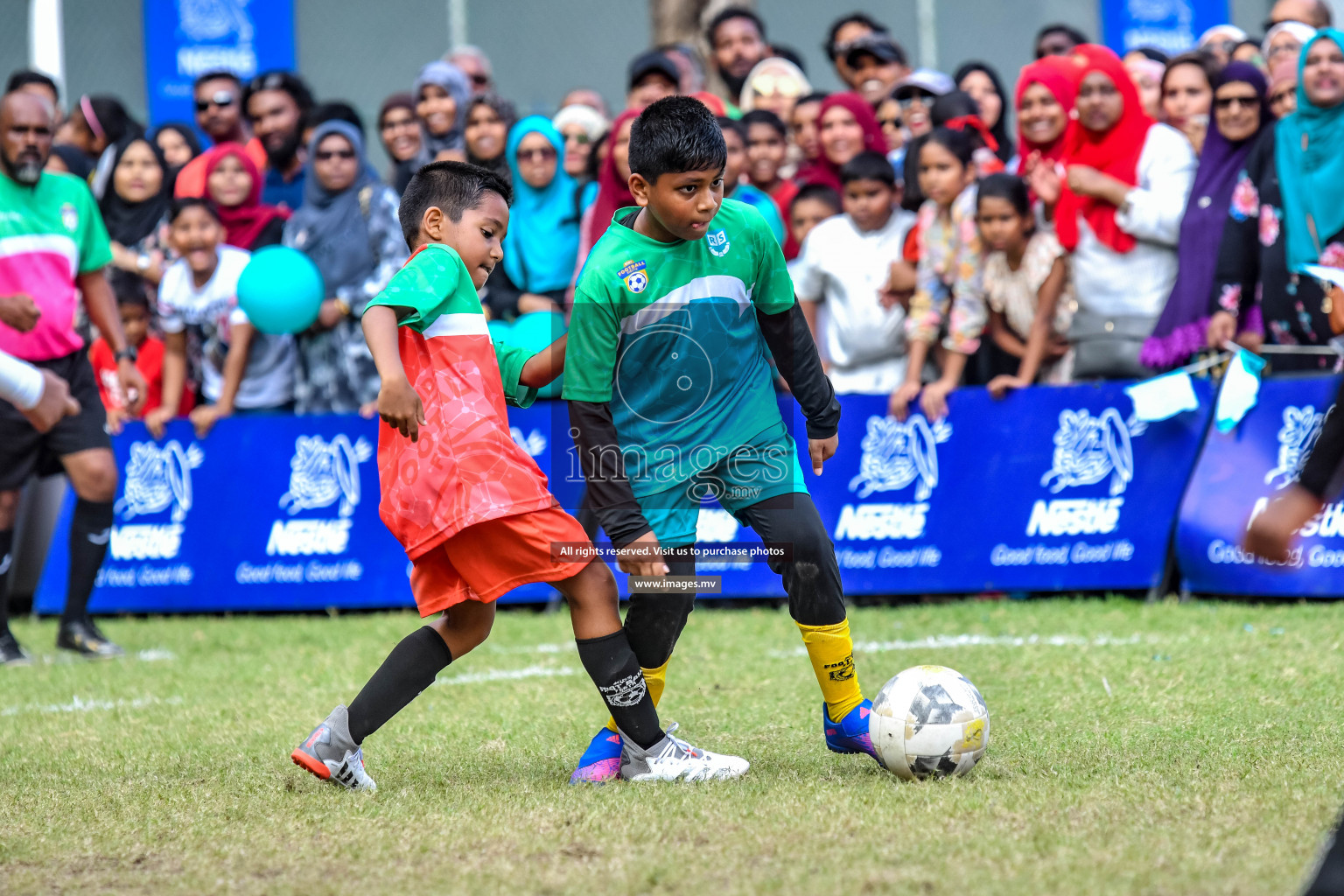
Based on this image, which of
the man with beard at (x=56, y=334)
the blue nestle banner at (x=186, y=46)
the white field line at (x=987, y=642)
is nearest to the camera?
the white field line at (x=987, y=642)

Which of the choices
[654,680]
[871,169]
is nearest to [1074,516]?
[871,169]

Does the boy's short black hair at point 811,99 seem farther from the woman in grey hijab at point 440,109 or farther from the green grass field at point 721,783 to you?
the green grass field at point 721,783

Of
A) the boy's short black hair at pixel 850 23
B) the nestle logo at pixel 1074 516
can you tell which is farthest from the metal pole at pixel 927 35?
the nestle logo at pixel 1074 516

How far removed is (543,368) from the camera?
4.29 metres

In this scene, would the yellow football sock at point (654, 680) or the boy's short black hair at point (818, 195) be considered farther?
the boy's short black hair at point (818, 195)

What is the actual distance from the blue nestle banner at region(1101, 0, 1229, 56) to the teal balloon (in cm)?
1036

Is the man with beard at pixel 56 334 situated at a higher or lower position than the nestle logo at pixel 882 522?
higher

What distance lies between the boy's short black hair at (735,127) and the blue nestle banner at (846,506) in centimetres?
180

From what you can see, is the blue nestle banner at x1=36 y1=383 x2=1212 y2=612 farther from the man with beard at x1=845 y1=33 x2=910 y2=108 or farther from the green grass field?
the man with beard at x1=845 y1=33 x2=910 y2=108

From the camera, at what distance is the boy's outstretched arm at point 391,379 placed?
3.82m

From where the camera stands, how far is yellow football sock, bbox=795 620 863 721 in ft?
14.2

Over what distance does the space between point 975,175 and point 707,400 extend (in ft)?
15.3

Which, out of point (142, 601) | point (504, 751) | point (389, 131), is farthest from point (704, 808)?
point (389, 131)

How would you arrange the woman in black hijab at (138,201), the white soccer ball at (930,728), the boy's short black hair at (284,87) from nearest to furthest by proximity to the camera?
the white soccer ball at (930,728)
the woman in black hijab at (138,201)
the boy's short black hair at (284,87)
